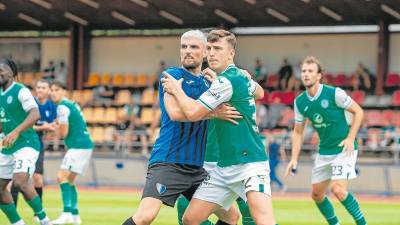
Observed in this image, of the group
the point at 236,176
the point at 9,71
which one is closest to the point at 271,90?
the point at 9,71

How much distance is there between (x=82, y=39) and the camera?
39.4 m

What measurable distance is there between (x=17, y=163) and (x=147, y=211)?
14.3 ft

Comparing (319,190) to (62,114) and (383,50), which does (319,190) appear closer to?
(62,114)

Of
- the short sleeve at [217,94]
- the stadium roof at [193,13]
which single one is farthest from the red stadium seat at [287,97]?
the short sleeve at [217,94]

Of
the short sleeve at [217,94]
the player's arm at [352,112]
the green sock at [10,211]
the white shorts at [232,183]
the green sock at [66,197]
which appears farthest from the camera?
the green sock at [66,197]

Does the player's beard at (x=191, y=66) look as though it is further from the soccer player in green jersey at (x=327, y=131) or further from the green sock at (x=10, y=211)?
the green sock at (x=10, y=211)

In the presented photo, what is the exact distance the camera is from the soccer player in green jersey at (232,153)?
27.2ft

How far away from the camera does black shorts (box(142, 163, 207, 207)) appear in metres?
8.46

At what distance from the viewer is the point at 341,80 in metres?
34.9

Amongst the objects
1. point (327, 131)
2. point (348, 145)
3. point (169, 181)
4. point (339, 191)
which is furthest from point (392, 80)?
point (169, 181)

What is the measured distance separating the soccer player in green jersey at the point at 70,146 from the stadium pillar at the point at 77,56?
78.0ft

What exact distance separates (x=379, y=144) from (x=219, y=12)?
8949 millimetres

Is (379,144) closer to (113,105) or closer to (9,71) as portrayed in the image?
(113,105)

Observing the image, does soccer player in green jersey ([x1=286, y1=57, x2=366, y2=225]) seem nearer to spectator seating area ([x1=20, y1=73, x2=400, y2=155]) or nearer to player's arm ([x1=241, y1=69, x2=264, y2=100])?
player's arm ([x1=241, y1=69, x2=264, y2=100])
